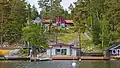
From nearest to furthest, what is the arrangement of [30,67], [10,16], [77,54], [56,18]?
[30,67], [77,54], [10,16], [56,18]

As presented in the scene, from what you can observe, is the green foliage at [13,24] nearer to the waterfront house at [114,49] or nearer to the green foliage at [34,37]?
the green foliage at [34,37]

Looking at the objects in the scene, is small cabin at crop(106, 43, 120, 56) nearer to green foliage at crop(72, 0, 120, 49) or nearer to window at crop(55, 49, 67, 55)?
green foliage at crop(72, 0, 120, 49)

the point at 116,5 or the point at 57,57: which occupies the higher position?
the point at 116,5

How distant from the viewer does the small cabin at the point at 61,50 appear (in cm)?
5050

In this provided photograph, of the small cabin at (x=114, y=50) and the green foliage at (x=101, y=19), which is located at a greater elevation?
the green foliage at (x=101, y=19)

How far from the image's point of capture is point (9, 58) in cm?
4606

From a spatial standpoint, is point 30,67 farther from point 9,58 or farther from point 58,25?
point 58,25

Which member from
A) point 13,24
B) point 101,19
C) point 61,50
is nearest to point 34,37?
point 61,50

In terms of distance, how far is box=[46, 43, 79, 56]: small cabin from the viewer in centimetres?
5050

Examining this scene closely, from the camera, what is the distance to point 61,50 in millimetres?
50781

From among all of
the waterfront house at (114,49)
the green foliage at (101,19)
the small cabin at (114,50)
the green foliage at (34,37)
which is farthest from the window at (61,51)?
the small cabin at (114,50)

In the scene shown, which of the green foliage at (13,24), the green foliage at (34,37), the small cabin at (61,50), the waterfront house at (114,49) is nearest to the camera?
the waterfront house at (114,49)

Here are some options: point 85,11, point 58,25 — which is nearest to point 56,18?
point 58,25

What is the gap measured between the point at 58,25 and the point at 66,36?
10.3 metres
